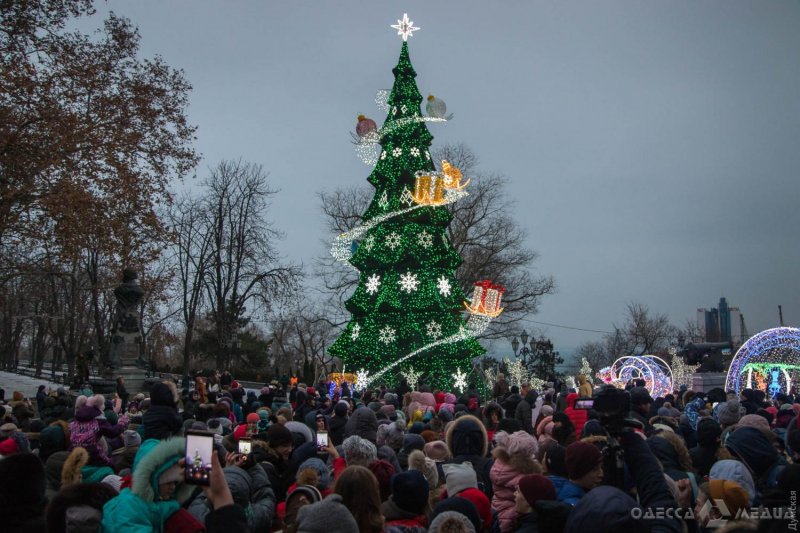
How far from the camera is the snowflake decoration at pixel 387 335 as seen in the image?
2858cm

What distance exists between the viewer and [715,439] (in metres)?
7.29

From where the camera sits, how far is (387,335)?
28.7m

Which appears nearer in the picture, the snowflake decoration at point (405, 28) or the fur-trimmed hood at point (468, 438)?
the fur-trimmed hood at point (468, 438)

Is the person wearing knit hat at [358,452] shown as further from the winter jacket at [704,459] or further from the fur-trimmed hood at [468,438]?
the winter jacket at [704,459]

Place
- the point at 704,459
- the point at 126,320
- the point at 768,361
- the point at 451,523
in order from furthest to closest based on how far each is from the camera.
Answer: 1. the point at 126,320
2. the point at 768,361
3. the point at 704,459
4. the point at 451,523

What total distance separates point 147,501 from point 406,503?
1895 millimetres

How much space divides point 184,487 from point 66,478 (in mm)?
2413

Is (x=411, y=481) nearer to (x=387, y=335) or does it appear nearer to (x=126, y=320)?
(x=126, y=320)

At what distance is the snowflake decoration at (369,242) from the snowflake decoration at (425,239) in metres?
1.96

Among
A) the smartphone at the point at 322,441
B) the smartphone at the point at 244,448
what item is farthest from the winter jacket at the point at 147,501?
the smartphone at the point at 322,441

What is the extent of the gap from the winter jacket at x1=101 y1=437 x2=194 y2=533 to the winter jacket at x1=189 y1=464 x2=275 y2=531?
0.88 metres

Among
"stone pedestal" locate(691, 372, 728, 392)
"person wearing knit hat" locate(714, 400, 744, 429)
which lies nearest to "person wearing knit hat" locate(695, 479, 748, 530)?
"person wearing knit hat" locate(714, 400, 744, 429)

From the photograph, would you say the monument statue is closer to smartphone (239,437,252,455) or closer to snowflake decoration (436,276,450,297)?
snowflake decoration (436,276,450,297)

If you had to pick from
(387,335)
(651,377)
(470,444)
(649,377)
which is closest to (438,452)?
(470,444)
